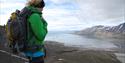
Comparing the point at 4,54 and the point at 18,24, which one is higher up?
the point at 18,24

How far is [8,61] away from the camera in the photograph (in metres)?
19.1

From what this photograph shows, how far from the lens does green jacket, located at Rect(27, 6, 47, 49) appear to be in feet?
19.5

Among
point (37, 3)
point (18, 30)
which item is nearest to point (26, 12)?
point (37, 3)

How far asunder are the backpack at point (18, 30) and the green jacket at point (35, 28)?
10 cm

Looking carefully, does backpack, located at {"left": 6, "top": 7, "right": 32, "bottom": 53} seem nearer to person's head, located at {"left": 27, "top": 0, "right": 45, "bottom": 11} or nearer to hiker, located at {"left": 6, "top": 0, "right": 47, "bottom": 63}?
hiker, located at {"left": 6, "top": 0, "right": 47, "bottom": 63}

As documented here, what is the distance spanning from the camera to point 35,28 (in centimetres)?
593

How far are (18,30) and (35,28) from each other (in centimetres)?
36

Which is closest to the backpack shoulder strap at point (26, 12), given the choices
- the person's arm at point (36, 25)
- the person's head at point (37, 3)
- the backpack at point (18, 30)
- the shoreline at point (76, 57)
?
the backpack at point (18, 30)

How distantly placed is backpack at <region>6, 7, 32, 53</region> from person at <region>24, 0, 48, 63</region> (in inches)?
3.7

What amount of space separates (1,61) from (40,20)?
42.8 feet

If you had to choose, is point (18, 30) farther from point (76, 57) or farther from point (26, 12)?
point (76, 57)

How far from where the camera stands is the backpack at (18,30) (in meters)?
5.79

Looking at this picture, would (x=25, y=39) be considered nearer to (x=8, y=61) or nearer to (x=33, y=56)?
(x=33, y=56)

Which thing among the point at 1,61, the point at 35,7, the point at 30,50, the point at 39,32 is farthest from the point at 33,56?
the point at 1,61
